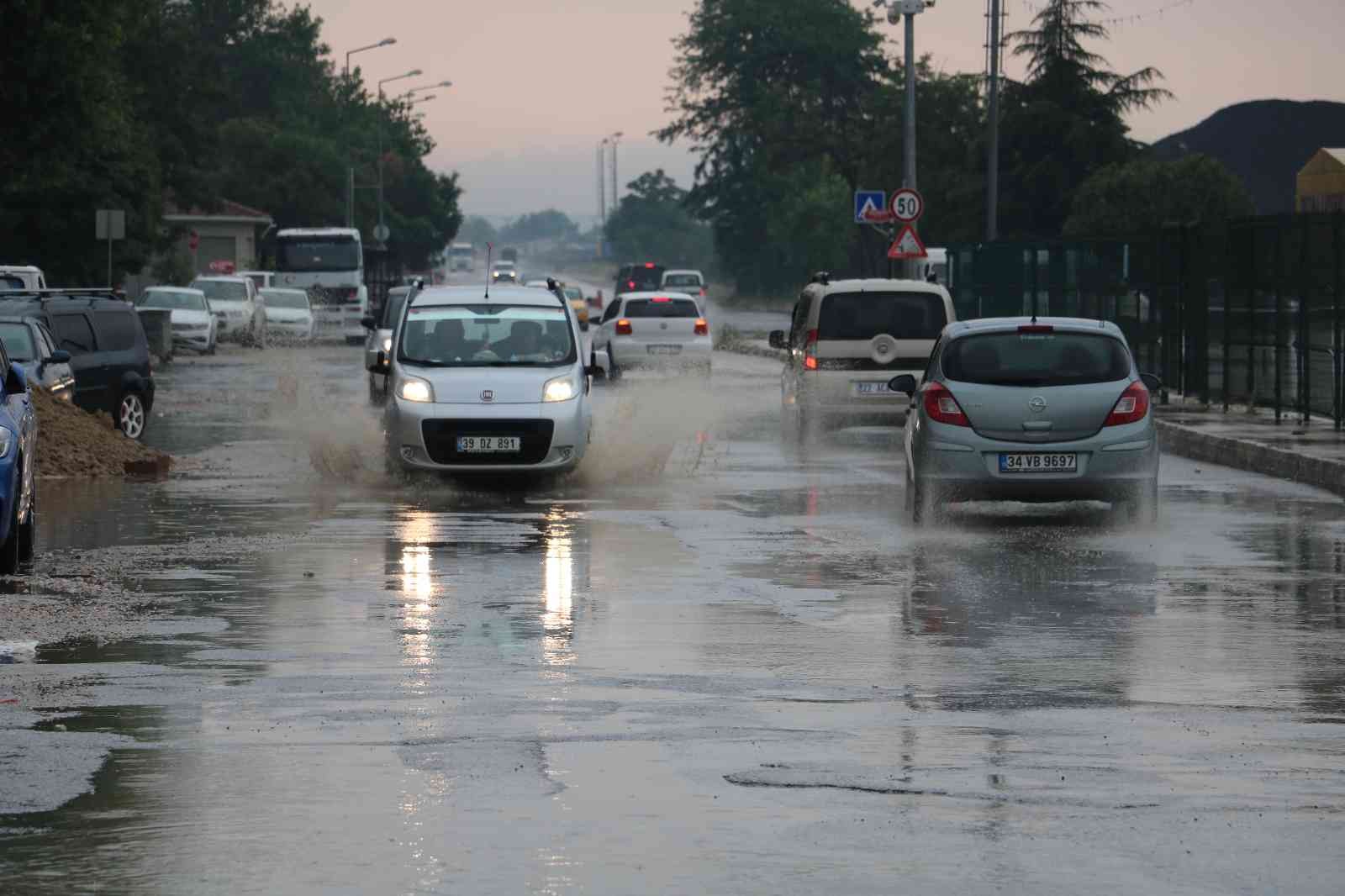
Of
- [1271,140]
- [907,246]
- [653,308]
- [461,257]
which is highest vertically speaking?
[1271,140]

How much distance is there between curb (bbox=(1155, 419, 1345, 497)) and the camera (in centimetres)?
2119

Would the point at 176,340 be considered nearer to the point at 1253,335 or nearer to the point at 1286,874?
the point at 1253,335

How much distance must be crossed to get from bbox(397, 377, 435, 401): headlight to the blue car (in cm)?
500

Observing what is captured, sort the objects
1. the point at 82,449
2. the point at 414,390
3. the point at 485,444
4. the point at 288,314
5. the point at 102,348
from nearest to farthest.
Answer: the point at 485,444
the point at 414,390
the point at 82,449
the point at 102,348
the point at 288,314

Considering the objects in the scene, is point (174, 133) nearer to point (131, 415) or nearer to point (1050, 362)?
point (131, 415)

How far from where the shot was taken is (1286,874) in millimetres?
6773

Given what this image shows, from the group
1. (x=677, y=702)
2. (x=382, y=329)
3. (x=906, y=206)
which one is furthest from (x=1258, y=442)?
(x=906, y=206)

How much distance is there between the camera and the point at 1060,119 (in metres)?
85.7

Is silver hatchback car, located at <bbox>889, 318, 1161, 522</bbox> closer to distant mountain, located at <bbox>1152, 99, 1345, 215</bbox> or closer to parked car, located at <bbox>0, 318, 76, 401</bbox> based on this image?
parked car, located at <bbox>0, 318, 76, 401</bbox>

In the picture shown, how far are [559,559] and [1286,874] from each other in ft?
28.6

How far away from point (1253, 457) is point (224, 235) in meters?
83.7

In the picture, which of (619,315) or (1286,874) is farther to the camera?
(619,315)

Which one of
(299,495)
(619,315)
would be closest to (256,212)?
(619,315)

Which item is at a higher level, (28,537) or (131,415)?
(131,415)
